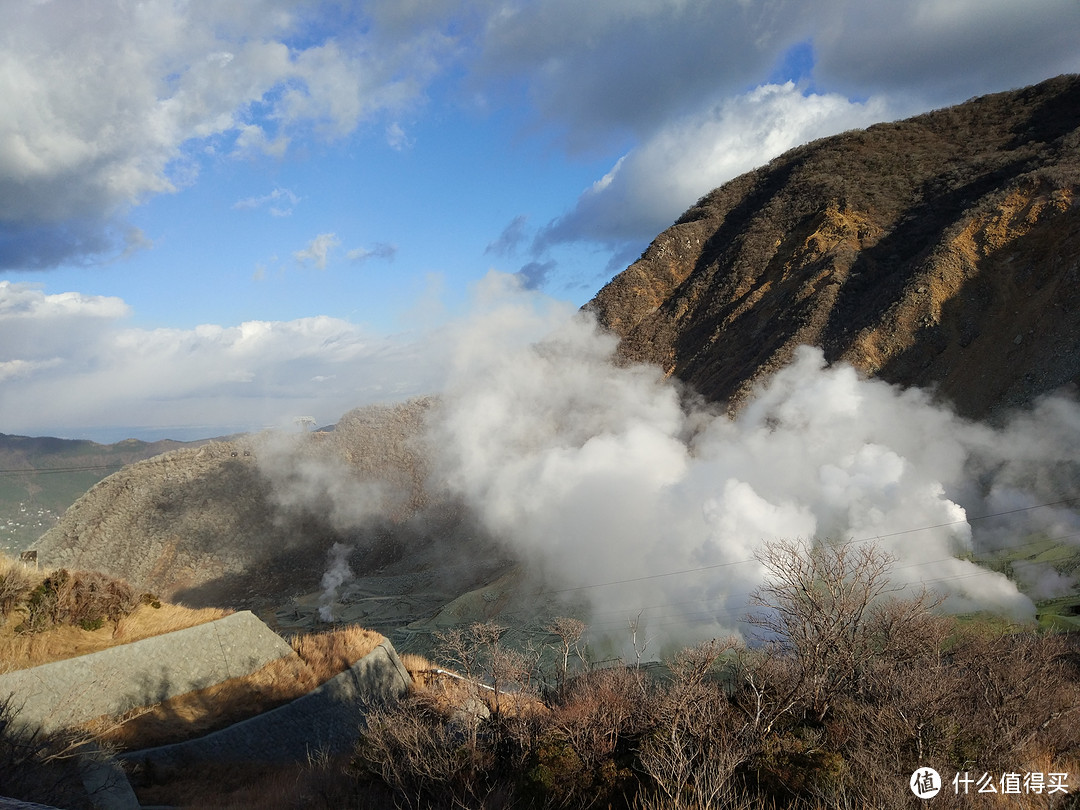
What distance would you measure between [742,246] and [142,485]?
5766 centimetres

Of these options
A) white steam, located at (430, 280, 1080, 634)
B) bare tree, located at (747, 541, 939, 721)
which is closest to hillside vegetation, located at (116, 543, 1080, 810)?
bare tree, located at (747, 541, 939, 721)

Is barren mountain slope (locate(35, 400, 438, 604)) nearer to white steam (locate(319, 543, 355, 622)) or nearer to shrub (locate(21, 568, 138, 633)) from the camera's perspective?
white steam (locate(319, 543, 355, 622))

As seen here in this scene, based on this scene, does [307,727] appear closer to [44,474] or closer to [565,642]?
[565,642]

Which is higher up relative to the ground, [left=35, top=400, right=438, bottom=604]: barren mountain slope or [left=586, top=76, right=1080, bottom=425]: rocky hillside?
[left=586, top=76, right=1080, bottom=425]: rocky hillside

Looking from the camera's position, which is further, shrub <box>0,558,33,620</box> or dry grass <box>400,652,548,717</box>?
shrub <box>0,558,33,620</box>

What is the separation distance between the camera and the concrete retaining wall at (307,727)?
15031 millimetres

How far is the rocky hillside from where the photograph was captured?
3225 centimetres

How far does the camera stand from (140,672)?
16375mm

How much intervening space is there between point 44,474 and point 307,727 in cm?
15837

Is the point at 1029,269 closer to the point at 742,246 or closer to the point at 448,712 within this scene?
the point at 742,246

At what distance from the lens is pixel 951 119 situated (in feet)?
172

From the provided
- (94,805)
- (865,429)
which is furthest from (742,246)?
(94,805)

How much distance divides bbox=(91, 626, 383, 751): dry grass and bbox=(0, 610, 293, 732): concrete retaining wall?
352 mm

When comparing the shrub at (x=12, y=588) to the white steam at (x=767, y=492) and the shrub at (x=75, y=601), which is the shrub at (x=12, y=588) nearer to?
the shrub at (x=75, y=601)
